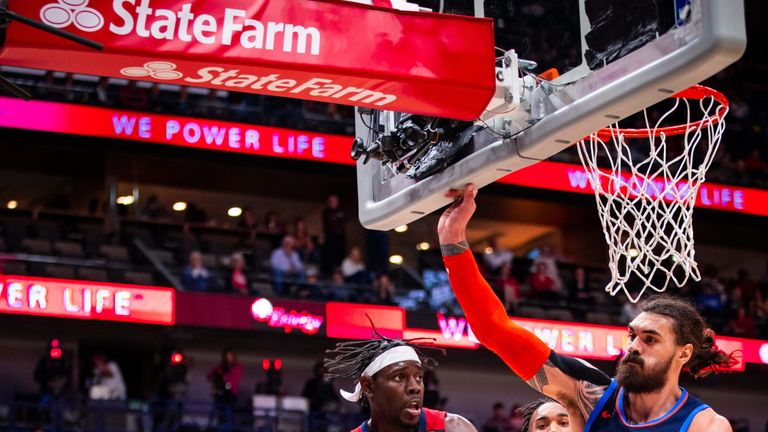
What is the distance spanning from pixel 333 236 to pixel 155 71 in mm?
12235

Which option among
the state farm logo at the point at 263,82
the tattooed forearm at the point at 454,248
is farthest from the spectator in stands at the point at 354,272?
the tattooed forearm at the point at 454,248

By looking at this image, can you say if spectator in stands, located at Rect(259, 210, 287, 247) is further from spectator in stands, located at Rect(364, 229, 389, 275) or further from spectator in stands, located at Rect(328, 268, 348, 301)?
spectator in stands, located at Rect(328, 268, 348, 301)

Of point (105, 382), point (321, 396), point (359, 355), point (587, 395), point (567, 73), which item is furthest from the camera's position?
point (321, 396)

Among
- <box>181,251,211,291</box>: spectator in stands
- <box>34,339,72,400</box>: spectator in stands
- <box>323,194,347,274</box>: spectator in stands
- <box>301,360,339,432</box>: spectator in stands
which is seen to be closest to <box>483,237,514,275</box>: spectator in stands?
<box>323,194,347,274</box>: spectator in stands

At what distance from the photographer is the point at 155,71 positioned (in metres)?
4.20

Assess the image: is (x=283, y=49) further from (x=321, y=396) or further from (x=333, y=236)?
(x=333, y=236)

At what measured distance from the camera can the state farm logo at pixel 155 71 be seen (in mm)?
→ 4129

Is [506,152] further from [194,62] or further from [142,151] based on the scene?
[142,151]

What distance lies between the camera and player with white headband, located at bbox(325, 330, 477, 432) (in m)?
4.78

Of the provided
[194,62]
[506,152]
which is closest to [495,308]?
[506,152]

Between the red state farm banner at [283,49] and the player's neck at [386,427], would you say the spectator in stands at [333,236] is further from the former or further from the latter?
the red state farm banner at [283,49]

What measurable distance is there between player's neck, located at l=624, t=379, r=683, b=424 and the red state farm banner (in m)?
1.22

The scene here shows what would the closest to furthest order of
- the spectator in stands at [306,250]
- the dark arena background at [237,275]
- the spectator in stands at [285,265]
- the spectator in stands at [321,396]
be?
the dark arena background at [237,275], the spectator in stands at [321,396], the spectator in stands at [285,265], the spectator in stands at [306,250]

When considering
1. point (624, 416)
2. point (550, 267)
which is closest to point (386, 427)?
point (624, 416)
